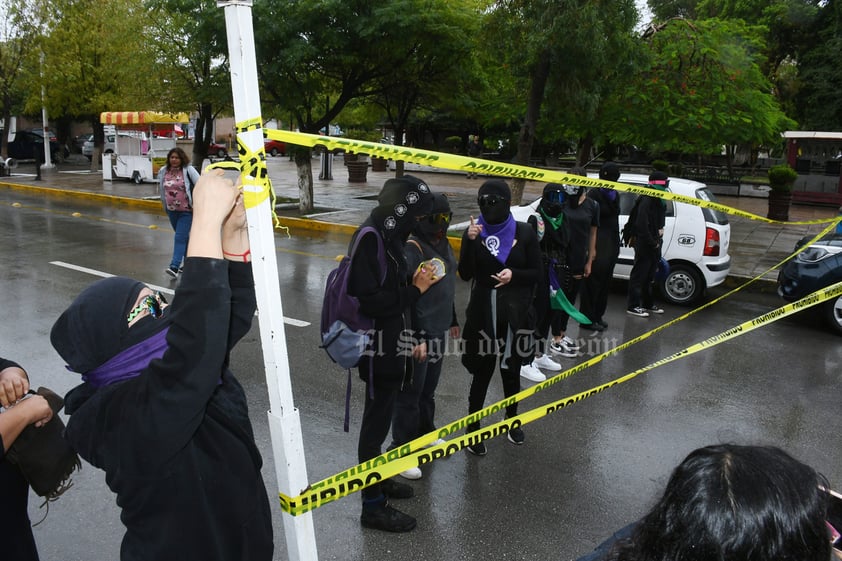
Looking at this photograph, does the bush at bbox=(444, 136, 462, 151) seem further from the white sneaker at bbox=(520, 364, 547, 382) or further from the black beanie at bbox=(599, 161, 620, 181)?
the white sneaker at bbox=(520, 364, 547, 382)

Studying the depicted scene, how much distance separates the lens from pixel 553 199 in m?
5.84

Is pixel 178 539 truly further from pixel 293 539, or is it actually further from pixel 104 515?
pixel 104 515

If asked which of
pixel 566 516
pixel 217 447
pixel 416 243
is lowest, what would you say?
pixel 566 516

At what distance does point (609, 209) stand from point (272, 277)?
236 inches

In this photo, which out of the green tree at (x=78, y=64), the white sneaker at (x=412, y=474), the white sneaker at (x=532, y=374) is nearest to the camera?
the white sneaker at (x=412, y=474)

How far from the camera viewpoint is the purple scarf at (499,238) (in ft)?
14.6

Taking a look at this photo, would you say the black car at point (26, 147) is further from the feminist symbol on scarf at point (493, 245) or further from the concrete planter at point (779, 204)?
the feminist symbol on scarf at point (493, 245)

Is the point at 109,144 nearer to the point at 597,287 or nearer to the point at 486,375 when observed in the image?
the point at 597,287

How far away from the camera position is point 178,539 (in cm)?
181

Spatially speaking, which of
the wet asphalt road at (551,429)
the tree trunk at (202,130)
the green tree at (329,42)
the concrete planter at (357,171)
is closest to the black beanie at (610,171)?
the wet asphalt road at (551,429)

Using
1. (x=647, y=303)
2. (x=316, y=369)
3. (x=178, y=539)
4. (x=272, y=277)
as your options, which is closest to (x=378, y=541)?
(x=178, y=539)

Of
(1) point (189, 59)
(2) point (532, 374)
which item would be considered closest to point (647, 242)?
(2) point (532, 374)

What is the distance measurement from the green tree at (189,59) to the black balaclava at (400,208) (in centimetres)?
1134

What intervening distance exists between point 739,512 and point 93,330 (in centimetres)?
159
